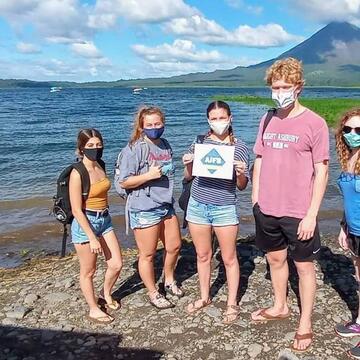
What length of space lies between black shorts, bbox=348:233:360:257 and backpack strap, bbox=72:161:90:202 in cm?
287

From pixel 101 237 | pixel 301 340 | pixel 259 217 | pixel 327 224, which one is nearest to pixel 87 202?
pixel 101 237

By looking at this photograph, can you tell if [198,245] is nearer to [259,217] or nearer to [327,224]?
[259,217]

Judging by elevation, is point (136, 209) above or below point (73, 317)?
above

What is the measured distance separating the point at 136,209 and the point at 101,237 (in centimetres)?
56

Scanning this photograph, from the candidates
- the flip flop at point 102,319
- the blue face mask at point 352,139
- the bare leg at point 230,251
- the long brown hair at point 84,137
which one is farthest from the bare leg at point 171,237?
the blue face mask at point 352,139

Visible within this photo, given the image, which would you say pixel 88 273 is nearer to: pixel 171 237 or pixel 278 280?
pixel 171 237

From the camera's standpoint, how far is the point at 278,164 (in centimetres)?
491

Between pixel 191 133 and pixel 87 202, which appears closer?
pixel 87 202

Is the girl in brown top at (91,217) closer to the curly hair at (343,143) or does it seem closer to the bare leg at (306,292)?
the bare leg at (306,292)

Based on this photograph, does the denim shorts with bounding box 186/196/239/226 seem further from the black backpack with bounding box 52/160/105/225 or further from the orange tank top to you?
the black backpack with bounding box 52/160/105/225

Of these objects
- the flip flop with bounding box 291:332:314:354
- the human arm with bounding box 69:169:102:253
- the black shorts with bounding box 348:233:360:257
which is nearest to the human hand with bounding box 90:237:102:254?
the human arm with bounding box 69:169:102:253

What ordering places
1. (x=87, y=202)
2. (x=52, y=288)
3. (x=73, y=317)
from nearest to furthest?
(x=87, y=202) → (x=73, y=317) → (x=52, y=288)

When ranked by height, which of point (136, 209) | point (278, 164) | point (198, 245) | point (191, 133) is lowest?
point (191, 133)

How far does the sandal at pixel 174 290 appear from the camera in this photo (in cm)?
666
